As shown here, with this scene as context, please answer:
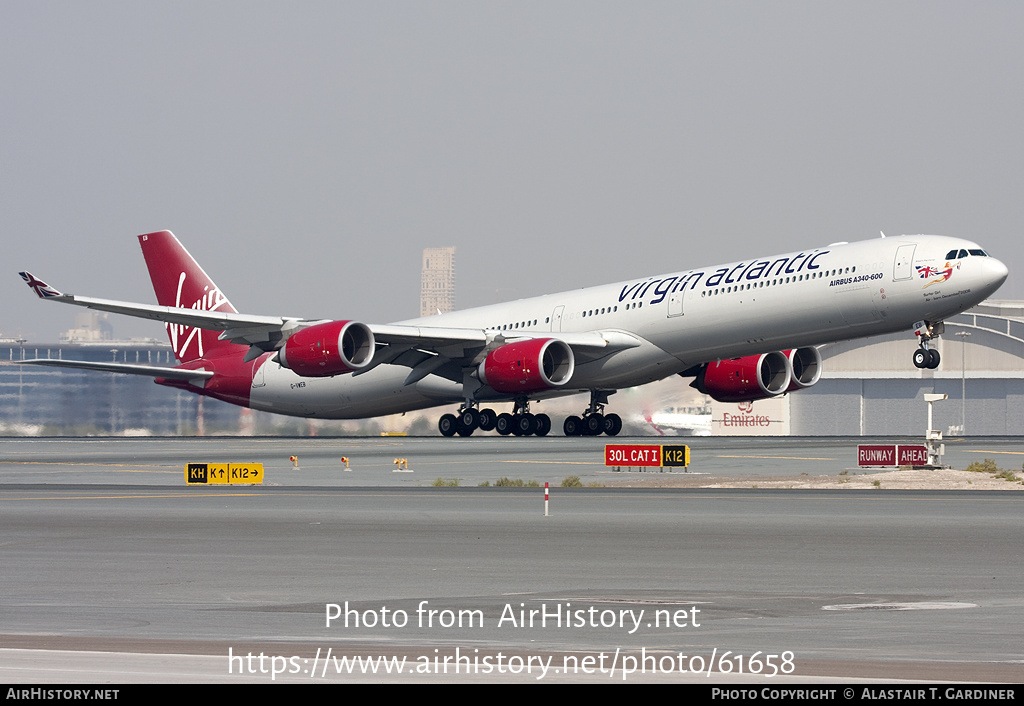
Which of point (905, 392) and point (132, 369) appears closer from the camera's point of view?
point (132, 369)

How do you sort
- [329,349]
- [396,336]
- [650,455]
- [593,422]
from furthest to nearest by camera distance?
1. [593,422]
2. [396,336]
3. [329,349]
4. [650,455]

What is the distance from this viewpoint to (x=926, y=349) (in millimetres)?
42281

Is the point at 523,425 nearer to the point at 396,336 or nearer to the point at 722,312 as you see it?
the point at 396,336

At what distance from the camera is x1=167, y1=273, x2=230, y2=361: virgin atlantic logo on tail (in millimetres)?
59281

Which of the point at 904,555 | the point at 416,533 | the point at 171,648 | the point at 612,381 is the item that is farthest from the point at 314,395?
the point at 171,648

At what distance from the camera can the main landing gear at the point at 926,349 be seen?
1639 inches

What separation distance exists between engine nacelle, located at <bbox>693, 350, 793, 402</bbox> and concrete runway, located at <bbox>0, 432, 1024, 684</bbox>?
24.8 meters

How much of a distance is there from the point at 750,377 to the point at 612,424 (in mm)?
7527

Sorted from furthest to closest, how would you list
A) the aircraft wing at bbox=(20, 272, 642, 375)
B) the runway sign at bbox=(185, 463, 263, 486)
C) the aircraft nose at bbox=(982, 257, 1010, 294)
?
the aircraft wing at bbox=(20, 272, 642, 375), the aircraft nose at bbox=(982, 257, 1010, 294), the runway sign at bbox=(185, 463, 263, 486)

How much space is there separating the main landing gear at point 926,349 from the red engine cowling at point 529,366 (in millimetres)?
12950

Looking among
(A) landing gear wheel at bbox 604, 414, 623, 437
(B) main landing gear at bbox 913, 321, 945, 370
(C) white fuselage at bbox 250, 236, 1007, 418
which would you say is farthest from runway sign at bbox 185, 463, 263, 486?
(A) landing gear wheel at bbox 604, 414, 623, 437

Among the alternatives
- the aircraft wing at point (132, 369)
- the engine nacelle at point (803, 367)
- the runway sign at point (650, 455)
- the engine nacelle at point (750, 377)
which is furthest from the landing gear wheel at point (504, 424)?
the runway sign at point (650, 455)

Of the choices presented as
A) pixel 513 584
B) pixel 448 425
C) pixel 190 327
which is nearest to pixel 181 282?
pixel 190 327

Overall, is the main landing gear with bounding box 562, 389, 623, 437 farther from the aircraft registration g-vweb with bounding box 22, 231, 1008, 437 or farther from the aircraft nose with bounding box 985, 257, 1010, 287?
the aircraft nose with bounding box 985, 257, 1010, 287
